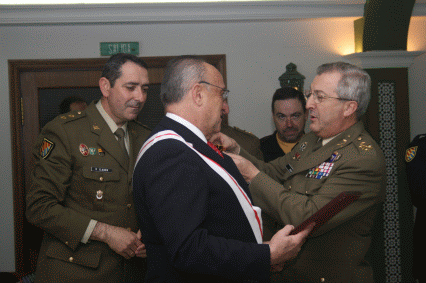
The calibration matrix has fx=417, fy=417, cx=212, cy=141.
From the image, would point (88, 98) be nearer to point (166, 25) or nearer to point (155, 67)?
point (155, 67)

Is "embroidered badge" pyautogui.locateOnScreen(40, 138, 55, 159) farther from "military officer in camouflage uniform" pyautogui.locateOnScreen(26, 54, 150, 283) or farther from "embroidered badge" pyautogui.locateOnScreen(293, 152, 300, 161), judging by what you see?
"embroidered badge" pyautogui.locateOnScreen(293, 152, 300, 161)

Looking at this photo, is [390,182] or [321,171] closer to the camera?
[321,171]

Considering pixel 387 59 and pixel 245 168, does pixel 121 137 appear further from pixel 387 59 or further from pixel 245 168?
pixel 387 59

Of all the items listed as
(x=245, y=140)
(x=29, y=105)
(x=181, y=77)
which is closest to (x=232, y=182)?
(x=181, y=77)

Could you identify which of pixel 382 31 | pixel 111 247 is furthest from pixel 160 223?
pixel 382 31

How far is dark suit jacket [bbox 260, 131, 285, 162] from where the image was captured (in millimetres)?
3008

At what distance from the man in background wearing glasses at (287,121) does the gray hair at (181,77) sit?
1.68 m

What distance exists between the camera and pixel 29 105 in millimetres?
3502

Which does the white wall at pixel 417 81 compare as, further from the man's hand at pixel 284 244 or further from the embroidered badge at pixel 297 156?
the man's hand at pixel 284 244

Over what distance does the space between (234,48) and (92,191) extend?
2124 mm

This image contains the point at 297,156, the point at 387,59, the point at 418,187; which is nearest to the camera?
the point at 297,156

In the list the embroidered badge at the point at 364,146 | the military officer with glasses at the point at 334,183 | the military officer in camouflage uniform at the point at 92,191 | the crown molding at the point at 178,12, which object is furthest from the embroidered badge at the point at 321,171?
the crown molding at the point at 178,12

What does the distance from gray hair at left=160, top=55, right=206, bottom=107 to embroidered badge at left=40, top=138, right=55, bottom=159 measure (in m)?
0.79

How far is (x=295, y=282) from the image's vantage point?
188 cm
